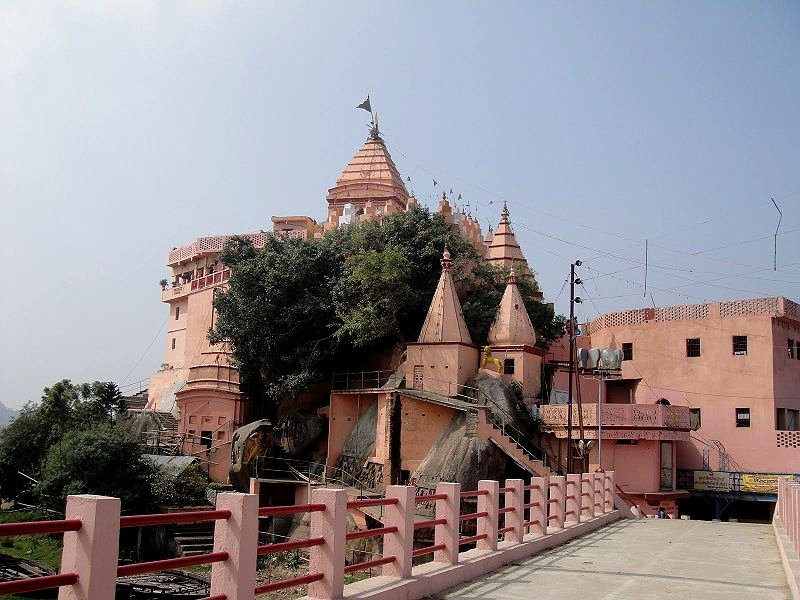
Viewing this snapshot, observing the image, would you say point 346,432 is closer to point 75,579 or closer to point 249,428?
point 249,428

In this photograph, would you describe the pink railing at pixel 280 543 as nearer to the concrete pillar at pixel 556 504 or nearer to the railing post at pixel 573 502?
the concrete pillar at pixel 556 504

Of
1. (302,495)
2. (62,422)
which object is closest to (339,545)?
(302,495)

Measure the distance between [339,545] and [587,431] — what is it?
2394cm

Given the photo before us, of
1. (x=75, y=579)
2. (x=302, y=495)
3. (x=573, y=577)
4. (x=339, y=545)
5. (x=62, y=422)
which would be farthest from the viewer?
(x=62, y=422)

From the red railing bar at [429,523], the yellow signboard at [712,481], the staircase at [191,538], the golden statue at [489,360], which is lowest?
the staircase at [191,538]

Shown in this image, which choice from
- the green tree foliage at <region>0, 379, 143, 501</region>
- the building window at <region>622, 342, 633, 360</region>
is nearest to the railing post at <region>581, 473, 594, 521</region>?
the building window at <region>622, 342, 633, 360</region>

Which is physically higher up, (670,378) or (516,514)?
(670,378)

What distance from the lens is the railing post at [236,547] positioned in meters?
6.93

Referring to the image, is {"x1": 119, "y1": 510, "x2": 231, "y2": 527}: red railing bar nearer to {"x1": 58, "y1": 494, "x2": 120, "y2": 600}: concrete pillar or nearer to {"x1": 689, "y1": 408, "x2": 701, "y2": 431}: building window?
{"x1": 58, "y1": 494, "x2": 120, "y2": 600}: concrete pillar

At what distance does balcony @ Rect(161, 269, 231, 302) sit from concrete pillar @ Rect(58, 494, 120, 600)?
122 ft

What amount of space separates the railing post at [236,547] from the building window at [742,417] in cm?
3148

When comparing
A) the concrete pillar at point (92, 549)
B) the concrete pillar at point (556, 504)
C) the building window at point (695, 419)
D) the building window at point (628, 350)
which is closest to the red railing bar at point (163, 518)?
the concrete pillar at point (92, 549)

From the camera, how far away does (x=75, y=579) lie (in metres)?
5.67

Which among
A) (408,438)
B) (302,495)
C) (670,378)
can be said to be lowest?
(302,495)
